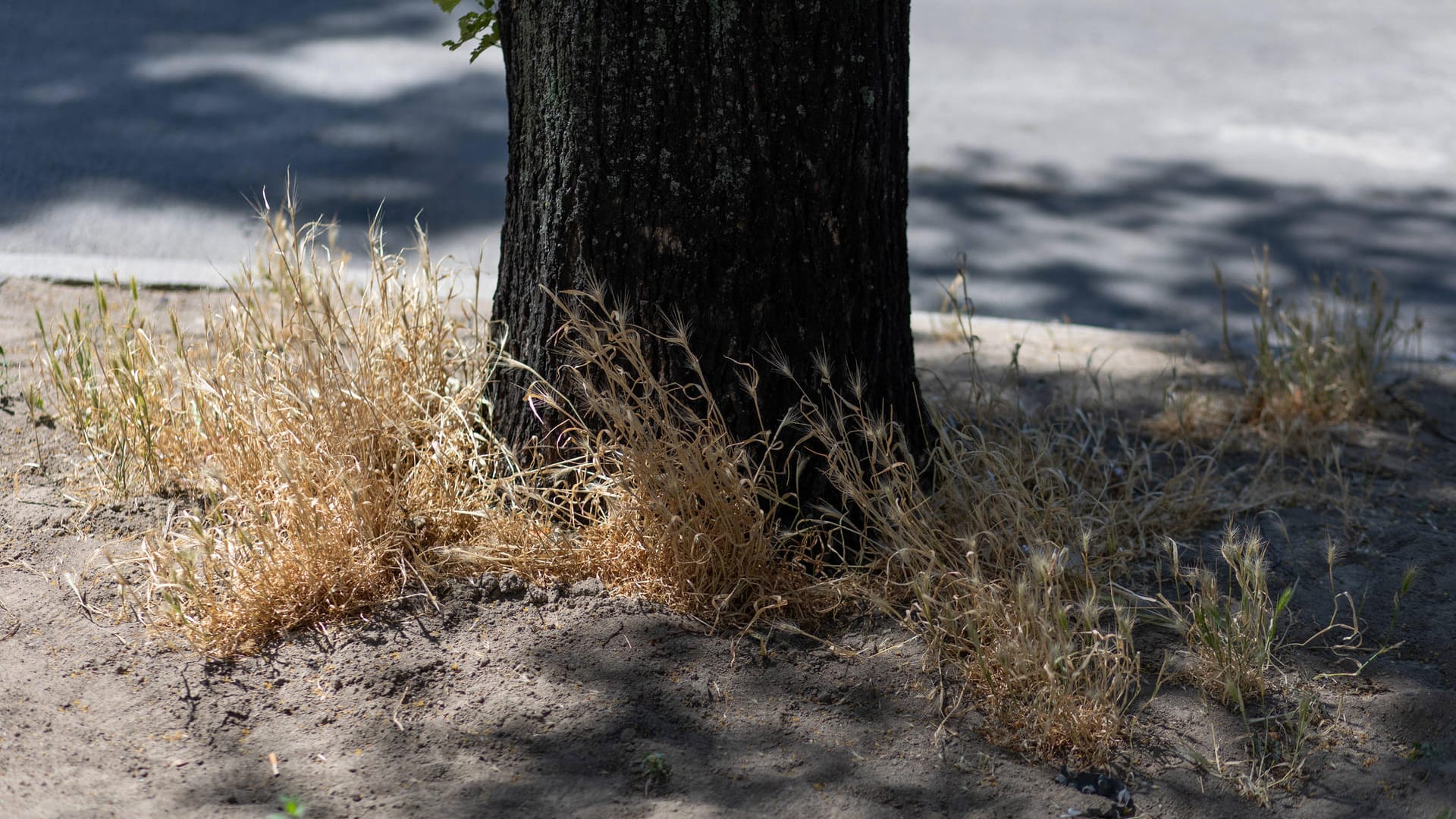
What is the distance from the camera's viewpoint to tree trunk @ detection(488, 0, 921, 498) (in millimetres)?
2645

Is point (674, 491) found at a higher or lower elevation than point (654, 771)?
higher

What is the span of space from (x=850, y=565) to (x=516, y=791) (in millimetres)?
945

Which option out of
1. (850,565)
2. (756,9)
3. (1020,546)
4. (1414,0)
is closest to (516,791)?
(850,565)

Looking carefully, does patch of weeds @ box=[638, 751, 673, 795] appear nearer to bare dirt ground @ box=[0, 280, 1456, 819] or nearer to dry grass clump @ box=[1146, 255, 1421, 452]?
bare dirt ground @ box=[0, 280, 1456, 819]

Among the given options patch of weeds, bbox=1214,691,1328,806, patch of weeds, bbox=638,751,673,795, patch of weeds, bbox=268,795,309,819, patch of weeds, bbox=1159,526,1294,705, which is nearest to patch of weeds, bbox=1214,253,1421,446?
patch of weeds, bbox=1159,526,1294,705

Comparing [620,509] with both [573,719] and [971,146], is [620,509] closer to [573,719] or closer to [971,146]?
[573,719]

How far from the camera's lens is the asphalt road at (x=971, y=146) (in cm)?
559

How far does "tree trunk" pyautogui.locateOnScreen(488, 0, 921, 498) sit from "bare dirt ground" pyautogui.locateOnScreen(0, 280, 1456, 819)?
2.03ft

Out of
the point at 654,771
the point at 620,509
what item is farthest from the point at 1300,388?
the point at 654,771

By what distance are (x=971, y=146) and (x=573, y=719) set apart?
5.56 m

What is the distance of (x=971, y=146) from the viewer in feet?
23.7

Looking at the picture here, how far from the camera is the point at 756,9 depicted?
2609 mm

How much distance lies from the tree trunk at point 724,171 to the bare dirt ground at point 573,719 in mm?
620

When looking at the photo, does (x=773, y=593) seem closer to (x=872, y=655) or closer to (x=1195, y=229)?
(x=872, y=655)
